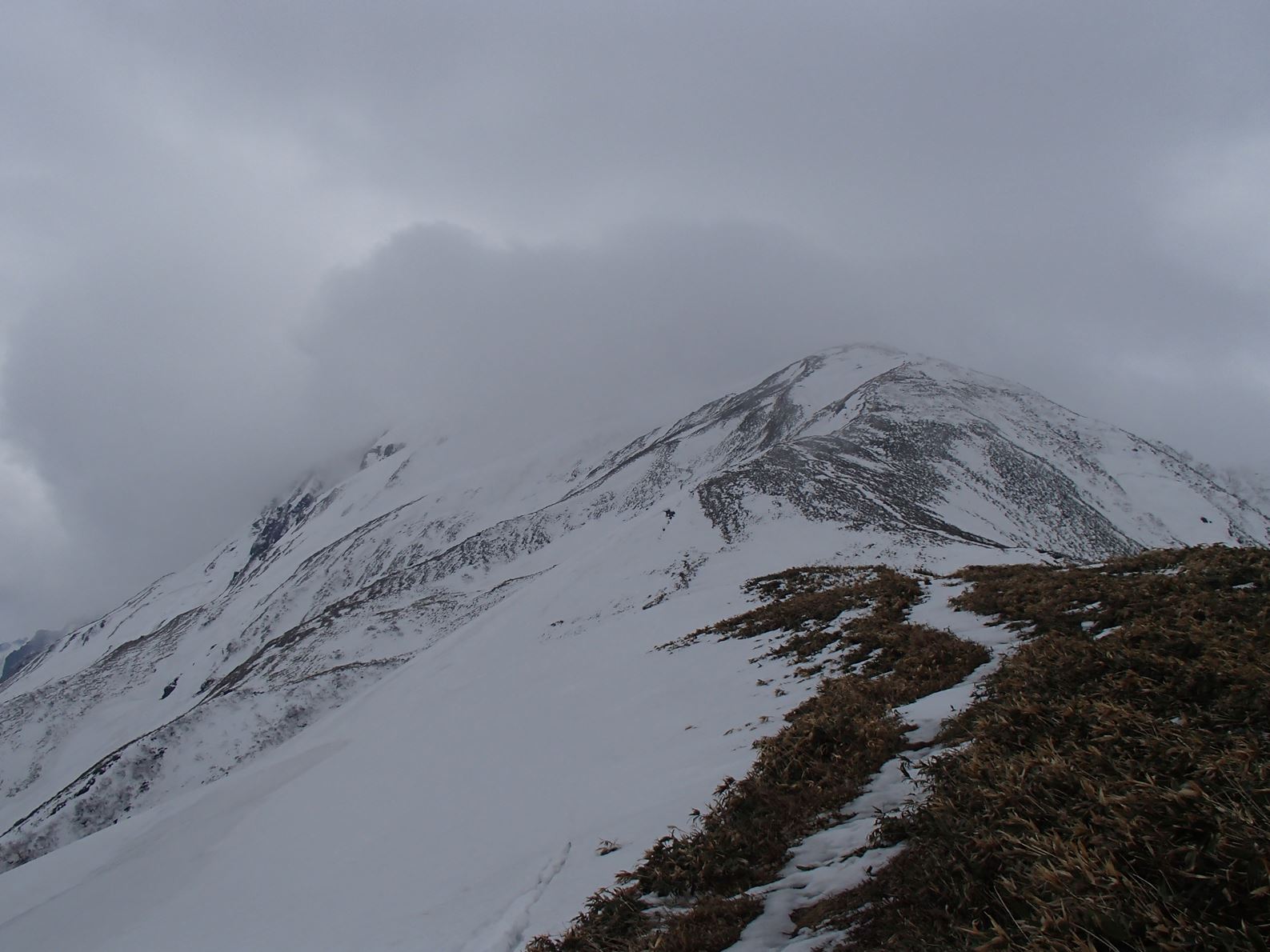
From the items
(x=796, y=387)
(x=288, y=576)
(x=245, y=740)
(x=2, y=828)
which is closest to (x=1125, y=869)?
(x=245, y=740)

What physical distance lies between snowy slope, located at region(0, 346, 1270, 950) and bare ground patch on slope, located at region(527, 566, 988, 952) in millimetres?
974

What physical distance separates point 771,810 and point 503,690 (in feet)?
52.3

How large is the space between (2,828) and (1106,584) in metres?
81.7

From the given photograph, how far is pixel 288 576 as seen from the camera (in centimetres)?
11888

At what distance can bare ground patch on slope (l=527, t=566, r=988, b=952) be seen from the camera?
5039 mm

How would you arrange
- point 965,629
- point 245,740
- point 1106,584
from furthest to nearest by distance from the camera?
point 245,740
point 965,629
point 1106,584

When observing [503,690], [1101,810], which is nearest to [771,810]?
[1101,810]

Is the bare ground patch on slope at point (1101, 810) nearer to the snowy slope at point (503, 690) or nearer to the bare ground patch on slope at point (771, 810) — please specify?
the bare ground patch on slope at point (771, 810)

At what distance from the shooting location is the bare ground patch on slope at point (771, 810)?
5.04 m

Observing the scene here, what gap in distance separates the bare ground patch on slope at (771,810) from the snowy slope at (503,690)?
Result: 97 centimetres

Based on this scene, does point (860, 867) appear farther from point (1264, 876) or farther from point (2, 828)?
point (2, 828)

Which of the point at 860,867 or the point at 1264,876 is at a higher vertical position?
the point at 1264,876

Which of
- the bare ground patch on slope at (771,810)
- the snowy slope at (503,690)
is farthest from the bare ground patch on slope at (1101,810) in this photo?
the snowy slope at (503,690)

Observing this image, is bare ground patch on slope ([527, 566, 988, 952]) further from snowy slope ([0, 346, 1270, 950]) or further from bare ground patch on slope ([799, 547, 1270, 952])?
snowy slope ([0, 346, 1270, 950])
